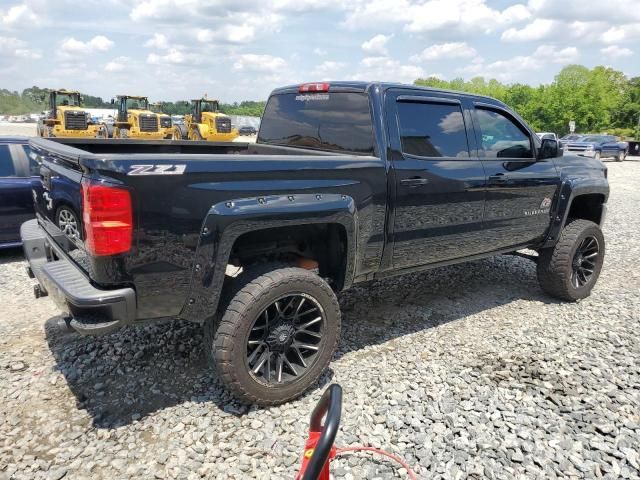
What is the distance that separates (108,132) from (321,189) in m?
21.8

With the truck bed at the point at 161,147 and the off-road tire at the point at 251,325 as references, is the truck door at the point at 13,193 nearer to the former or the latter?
the truck bed at the point at 161,147

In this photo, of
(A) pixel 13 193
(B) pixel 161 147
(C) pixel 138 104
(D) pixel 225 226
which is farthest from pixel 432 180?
(C) pixel 138 104

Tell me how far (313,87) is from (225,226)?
5.99 feet

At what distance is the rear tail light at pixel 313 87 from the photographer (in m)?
3.88

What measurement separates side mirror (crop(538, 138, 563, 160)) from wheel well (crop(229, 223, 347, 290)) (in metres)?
2.45

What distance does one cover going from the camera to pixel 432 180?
3.67m

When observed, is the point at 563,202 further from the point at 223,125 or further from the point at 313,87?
the point at 223,125

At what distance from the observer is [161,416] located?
2943mm

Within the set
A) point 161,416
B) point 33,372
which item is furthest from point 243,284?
point 33,372

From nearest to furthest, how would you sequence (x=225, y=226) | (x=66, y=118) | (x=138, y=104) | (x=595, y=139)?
(x=225, y=226), (x=66, y=118), (x=138, y=104), (x=595, y=139)

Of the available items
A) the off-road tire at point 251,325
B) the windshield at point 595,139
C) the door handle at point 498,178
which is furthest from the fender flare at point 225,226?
the windshield at point 595,139

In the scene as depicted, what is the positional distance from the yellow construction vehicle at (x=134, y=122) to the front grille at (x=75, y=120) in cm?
180

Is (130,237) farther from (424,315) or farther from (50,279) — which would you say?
(424,315)

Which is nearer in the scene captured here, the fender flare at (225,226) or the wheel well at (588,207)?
the fender flare at (225,226)
